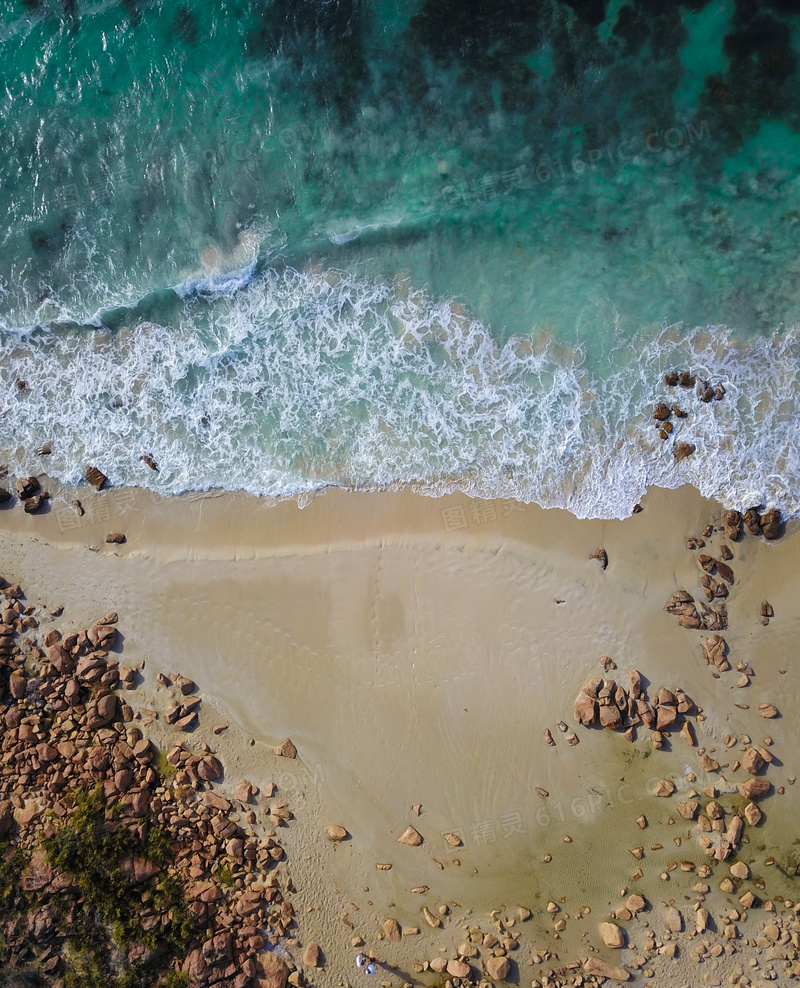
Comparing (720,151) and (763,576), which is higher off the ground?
(720,151)

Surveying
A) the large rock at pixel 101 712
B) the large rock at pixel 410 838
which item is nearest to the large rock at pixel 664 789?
the large rock at pixel 410 838

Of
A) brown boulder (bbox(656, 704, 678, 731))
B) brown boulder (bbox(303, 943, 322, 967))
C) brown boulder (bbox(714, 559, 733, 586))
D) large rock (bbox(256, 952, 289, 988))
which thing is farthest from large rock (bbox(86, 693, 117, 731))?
brown boulder (bbox(714, 559, 733, 586))

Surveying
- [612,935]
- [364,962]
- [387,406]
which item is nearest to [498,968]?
[612,935]

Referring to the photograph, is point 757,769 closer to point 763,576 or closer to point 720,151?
point 763,576

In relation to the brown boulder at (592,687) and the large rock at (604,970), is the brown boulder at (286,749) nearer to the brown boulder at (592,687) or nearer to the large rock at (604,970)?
the brown boulder at (592,687)

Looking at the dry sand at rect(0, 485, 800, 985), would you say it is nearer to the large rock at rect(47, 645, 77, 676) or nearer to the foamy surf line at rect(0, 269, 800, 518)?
the large rock at rect(47, 645, 77, 676)

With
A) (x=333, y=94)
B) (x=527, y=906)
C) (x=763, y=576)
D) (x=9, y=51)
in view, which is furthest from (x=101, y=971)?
(x=9, y=51)

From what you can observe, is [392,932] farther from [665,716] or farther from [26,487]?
[26,487]
